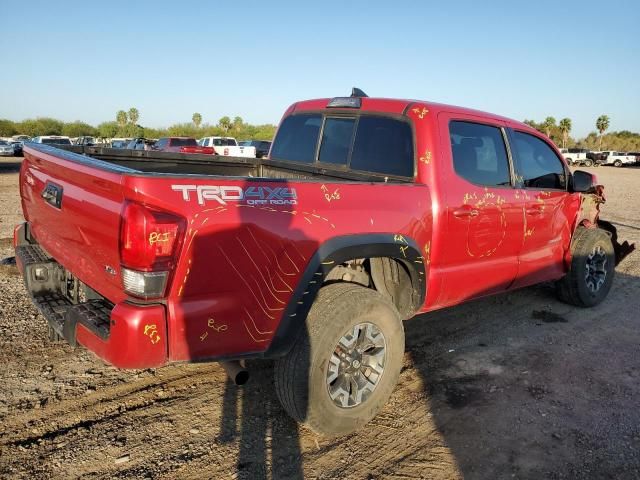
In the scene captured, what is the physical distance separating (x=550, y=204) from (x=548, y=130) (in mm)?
74832

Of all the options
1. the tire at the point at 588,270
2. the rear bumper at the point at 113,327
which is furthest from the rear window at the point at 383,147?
the tire at the point at 588,270

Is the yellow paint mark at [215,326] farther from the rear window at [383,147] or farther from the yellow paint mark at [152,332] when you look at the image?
the rear window at [383,147]

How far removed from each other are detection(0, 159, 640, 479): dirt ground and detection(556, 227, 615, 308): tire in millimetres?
824

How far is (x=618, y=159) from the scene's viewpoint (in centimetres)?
4912

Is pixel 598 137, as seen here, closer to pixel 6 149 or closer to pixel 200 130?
pixel 200 130

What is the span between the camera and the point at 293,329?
2.65 metres

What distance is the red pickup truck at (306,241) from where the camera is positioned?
222 cm

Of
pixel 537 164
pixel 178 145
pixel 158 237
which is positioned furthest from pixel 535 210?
pixel 178 145

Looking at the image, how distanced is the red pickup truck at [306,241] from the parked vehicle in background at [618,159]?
172 feet

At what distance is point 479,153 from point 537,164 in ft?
3.23

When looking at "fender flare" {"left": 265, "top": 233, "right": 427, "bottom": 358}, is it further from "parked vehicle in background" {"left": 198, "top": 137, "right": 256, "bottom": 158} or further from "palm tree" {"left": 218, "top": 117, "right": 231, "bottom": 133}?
"palm tree" {"left": 218, "top": 117, "right": 231, "bottom": 133}

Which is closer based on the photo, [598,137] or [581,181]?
[581,181]

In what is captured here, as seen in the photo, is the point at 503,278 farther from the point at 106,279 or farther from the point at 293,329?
the point at 106,279

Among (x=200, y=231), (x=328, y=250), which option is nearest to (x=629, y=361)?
(x=328, y=250)
